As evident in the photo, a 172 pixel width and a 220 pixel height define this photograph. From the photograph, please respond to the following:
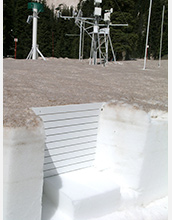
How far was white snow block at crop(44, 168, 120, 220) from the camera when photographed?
15.0 ft

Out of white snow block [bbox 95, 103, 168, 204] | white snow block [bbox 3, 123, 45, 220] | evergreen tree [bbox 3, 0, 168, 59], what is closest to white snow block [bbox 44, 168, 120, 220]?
white snow block [bbox 95, 103, 168, 204]

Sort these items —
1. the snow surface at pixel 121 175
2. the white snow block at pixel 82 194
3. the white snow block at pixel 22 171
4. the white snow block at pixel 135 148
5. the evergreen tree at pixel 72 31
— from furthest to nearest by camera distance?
the evergreen tree at pixel 72 31
the white snow block at pixel 135 148
the snow surface at pixel 121 175
the white snow block at pixel 82 194
the white snow block at pixel 22 171

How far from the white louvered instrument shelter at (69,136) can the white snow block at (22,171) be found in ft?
3.21

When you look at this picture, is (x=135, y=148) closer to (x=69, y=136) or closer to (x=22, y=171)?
(x=69, y=136)

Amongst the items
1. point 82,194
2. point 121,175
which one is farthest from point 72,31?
point 82,194

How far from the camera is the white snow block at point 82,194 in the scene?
4.58 metres

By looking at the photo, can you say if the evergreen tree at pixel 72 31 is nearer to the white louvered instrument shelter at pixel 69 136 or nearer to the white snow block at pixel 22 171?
the white louvered instrument shelter at pixel 69 136

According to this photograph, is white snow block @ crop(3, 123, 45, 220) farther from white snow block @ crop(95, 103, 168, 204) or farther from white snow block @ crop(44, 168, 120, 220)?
white snow block @ crop(95, 103, 168, 204)

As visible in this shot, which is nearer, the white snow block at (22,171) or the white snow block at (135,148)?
the white snow block at (22,171)

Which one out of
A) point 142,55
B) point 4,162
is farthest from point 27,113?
point 142,55

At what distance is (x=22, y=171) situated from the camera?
3887 millimetres

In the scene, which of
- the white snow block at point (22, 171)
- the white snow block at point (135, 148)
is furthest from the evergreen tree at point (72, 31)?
the white snow block at point (22, 171)

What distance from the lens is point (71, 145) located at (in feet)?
17.9

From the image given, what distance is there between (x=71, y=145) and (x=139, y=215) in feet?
6.17
